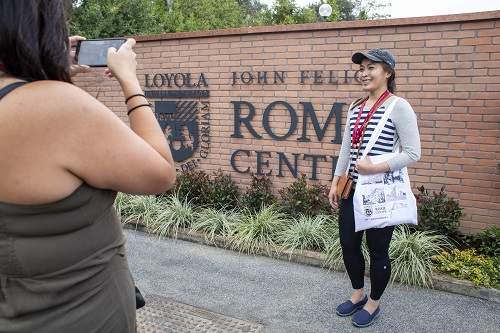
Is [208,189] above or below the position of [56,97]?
below

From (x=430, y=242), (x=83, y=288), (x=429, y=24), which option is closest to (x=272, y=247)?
(x=430, y=242)

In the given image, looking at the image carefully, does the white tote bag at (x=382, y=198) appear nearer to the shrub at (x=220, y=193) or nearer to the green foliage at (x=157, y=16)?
the green foliage at (x=157, y=16)

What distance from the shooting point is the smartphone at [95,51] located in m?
1.43

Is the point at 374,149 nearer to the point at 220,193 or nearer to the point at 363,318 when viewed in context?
the point at 363,318

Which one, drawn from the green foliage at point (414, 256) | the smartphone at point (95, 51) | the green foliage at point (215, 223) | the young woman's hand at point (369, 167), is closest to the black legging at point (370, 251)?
the young woman's hand at point (369, 167)

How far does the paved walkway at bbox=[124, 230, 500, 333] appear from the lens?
10.4 ft

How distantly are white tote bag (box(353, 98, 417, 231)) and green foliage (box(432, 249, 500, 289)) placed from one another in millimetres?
1250

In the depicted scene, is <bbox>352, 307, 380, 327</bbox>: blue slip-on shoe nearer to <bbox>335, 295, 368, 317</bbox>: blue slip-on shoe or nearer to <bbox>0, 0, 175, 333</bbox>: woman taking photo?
<bbox>335, 295, 368, 317</bbox>: blue slip-on shoe

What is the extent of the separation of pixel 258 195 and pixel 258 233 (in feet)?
2.36

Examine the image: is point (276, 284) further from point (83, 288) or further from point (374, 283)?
point (83, 288)

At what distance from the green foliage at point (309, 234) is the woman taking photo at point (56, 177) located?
3384mm

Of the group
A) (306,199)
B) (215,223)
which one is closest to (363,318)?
(306,199)

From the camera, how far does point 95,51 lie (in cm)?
148

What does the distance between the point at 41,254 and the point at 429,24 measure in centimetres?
453
